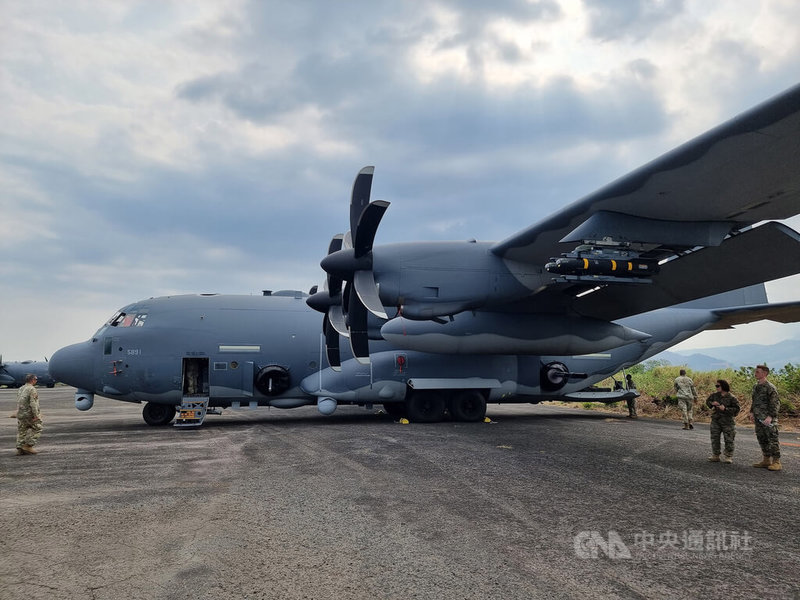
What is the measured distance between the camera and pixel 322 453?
9398 millimetres

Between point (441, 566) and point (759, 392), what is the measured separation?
7369mm

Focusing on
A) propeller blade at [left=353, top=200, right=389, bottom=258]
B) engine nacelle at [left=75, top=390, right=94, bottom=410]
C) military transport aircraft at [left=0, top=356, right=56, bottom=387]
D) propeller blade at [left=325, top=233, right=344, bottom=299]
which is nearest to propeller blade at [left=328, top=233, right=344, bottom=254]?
propeller blade at [left=325, top=233, right=344, bottom=299]

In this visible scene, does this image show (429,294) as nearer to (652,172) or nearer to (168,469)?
(652,172)

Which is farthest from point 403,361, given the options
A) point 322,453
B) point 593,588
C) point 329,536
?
point 593,588

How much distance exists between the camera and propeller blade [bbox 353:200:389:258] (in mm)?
10016

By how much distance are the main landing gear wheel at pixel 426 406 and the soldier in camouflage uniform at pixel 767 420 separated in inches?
324

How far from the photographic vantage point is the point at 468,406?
15156mm

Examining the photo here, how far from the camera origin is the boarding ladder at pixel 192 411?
1404 centimetres

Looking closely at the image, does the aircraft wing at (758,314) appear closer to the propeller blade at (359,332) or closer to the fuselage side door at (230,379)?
the propeller blade at (359,332)

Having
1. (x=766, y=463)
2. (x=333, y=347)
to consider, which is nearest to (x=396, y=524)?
(x=766, y=463)

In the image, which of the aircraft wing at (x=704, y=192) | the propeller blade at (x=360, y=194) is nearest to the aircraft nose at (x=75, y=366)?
the propeller blade at (x=360, y=194)

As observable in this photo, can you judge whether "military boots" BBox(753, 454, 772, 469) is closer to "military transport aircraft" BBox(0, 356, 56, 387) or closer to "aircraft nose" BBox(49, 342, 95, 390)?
"aircraft nose" BBox(49, 342, 95, 390)

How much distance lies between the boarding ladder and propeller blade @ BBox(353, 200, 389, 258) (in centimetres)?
733

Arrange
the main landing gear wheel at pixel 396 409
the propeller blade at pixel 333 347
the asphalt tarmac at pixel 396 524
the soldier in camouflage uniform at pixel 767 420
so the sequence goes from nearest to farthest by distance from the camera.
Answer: the asphalt tarmac at pixel 396 524 < the soldier in camouflage uniform at pixel 767 420 < the propeller blade at pixel 333 347 < the main landing gear wheel at pixel 396 409
